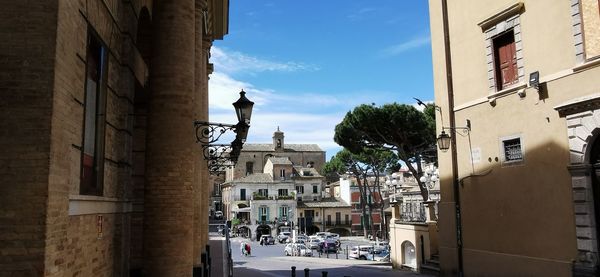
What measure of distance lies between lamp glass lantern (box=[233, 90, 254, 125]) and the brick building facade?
3.28 feet

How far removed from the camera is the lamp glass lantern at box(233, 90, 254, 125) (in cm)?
901

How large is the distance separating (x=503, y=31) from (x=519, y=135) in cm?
308

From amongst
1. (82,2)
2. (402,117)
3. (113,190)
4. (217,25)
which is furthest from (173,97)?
(402,117)

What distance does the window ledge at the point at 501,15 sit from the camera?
13881 millimetres

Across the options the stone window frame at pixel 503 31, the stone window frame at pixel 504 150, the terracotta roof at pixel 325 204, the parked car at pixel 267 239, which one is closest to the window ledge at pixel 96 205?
the stone window frame at pixel 504 150

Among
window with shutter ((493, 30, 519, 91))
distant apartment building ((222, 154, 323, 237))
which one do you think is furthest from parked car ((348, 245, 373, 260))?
distant apartment building ((222, 154, 323, 237))

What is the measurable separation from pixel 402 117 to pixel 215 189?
60803 millimetres

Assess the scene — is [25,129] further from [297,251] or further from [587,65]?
[297,251]

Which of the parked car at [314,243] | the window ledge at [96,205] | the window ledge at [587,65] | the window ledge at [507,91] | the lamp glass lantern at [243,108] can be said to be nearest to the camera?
the window ledge at [96,205]

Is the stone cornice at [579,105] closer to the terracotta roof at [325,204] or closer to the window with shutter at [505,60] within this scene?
the window with shutter at [505,60]

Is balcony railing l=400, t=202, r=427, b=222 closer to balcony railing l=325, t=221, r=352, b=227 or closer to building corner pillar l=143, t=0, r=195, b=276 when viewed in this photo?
building corner pillar l=143, t=0, r=195, b=276

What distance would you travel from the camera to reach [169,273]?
24.5 ft

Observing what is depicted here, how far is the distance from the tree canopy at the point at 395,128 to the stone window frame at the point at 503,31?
16.2m

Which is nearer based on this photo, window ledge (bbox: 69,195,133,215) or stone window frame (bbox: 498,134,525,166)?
window ledge (bbox: 69,195,133,215)
